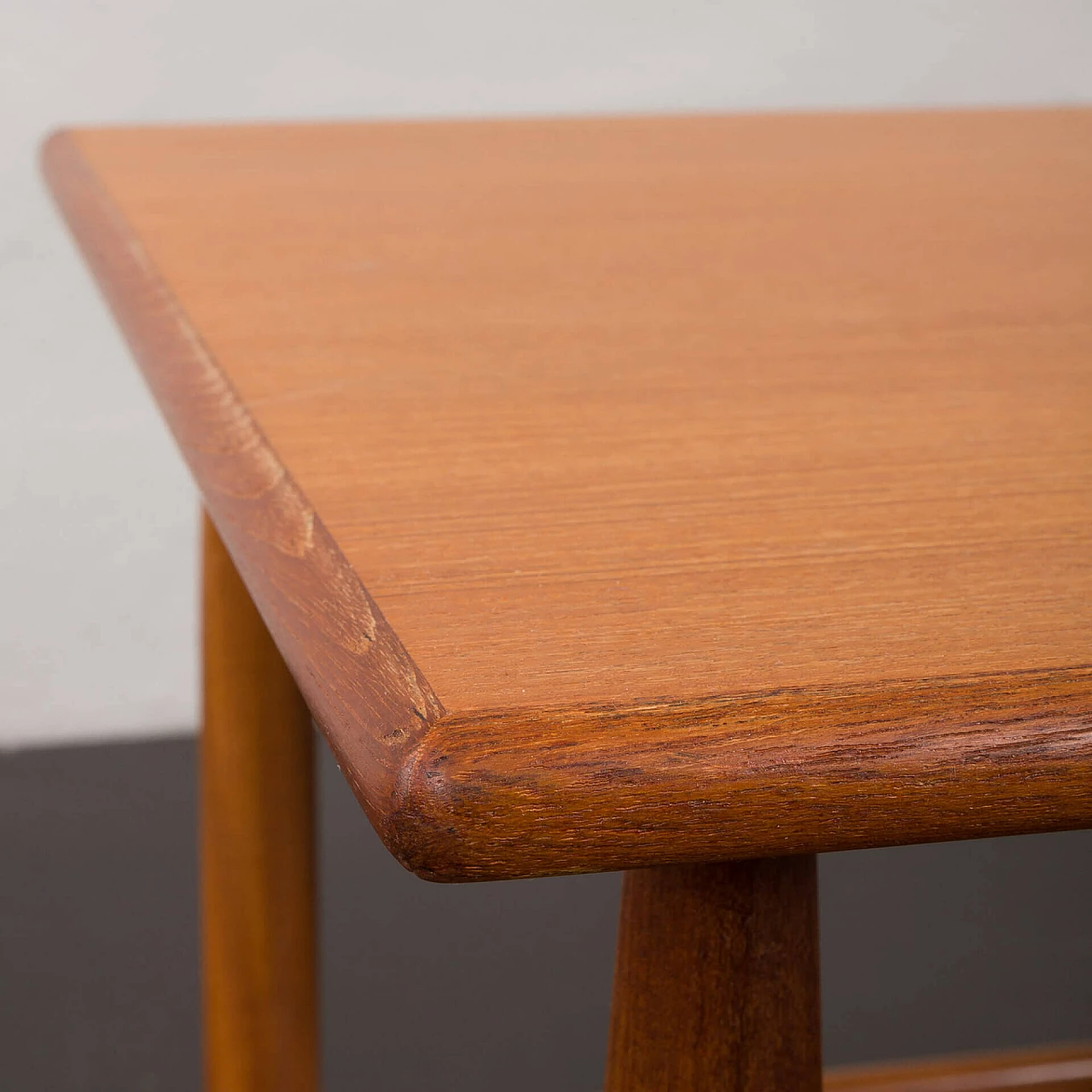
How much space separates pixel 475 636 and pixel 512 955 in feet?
3.64

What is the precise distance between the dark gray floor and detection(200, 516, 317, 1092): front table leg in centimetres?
43

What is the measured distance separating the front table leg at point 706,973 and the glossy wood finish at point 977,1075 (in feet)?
2.29


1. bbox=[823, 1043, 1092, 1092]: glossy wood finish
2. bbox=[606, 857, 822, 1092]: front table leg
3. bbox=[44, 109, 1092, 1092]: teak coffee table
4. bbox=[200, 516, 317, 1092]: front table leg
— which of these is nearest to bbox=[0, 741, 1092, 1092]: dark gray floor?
bbox=[823, 1043, 1092, 1092]: glossy wood finish

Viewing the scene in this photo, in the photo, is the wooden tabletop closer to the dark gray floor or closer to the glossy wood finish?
the glossy wood finish

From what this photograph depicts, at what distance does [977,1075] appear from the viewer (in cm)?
104

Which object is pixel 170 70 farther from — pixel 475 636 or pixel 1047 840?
pixel 475 636

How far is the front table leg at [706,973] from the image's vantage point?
347 millimetres

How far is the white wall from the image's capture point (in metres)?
1.60

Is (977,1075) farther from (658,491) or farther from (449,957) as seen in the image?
(658,491)

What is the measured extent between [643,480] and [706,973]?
106 mm

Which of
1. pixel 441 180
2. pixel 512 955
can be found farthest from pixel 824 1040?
pixel 441 180

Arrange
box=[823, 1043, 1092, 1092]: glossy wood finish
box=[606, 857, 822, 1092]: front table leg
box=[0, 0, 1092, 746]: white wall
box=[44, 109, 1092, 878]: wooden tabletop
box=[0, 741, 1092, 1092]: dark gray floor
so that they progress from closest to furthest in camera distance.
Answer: box=[44, 109, 1092, 878]: wooden tabletop → box=[606, 857, 822, 1092]: front table leg → box=[823, 1043, 1092, 1092]: glossy wood finish → box=[0, 741, 1092, 1092]: dark gray floor → box=[0, 0, 1092, 746]: white wall

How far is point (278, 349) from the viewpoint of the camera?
400mm

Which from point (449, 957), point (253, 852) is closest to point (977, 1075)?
point (449, 957)
